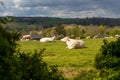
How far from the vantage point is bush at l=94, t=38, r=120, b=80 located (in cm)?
2228

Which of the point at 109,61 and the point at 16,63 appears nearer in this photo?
the point at 16,63

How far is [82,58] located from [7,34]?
136 ft

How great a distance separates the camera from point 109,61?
2256 cm

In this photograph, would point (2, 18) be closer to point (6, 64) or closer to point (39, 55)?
point (6, 64)

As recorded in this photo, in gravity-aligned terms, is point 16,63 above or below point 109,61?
above

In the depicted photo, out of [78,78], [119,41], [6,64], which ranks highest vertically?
[6,64]

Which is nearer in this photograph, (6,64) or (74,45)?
(6,64)

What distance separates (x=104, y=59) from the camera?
23.0 m

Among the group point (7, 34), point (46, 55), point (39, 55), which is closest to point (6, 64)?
point (7, 34)

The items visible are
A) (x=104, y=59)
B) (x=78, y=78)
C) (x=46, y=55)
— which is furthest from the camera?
(x=46, y=55)

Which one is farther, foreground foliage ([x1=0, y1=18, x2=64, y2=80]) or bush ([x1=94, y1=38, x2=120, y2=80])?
bush ([x1=94, y1=38, x2=120, y2=80])

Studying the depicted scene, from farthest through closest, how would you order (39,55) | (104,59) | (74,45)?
(74,45)
(104,59)
(39,55)

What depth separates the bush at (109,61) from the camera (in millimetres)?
22281

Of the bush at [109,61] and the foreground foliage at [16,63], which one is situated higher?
the foreground foliage at [16,63]
